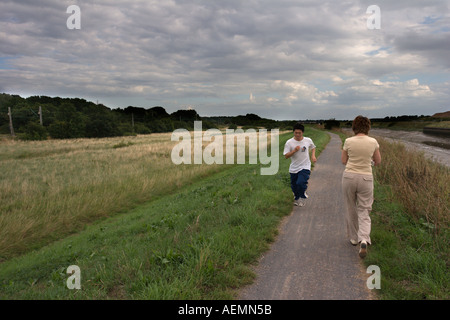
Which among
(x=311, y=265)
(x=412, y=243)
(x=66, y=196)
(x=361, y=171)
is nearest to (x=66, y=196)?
(x=66, y=196)

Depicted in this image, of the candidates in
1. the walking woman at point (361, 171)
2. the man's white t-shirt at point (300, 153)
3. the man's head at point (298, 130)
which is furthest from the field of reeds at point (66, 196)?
the walking woman at point (361, 171)

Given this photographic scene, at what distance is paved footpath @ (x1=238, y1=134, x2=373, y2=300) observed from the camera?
3.38m

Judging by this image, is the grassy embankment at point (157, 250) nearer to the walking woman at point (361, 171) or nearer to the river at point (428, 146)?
the walking woman at point (361, 171)

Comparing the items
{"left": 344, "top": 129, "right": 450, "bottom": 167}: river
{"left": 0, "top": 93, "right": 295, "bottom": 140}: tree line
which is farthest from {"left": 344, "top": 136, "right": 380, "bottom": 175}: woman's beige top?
{"left": 0, "top": 93, "right": 295, "bottom": 140}: tree line

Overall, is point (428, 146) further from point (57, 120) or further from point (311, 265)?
point (57, 120)

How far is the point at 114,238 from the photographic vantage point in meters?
7.29

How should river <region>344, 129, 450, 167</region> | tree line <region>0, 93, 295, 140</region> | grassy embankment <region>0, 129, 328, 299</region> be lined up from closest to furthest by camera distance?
1. grassy embankment <region>0, 129, 328, 299</region>
2. river <region>344, 129, 450, 167</region>
3. tree line <region>0, 93, 295, 140</region>

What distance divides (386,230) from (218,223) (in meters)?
3.18

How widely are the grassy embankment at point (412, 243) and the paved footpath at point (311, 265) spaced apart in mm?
332

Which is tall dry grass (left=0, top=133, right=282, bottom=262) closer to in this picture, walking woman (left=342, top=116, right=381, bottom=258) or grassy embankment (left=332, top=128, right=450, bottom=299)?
walking woman (left=342, top=116, right=381, bottom=258)

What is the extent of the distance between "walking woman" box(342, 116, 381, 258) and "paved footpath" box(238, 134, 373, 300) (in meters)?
0.45

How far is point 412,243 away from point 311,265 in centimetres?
184
